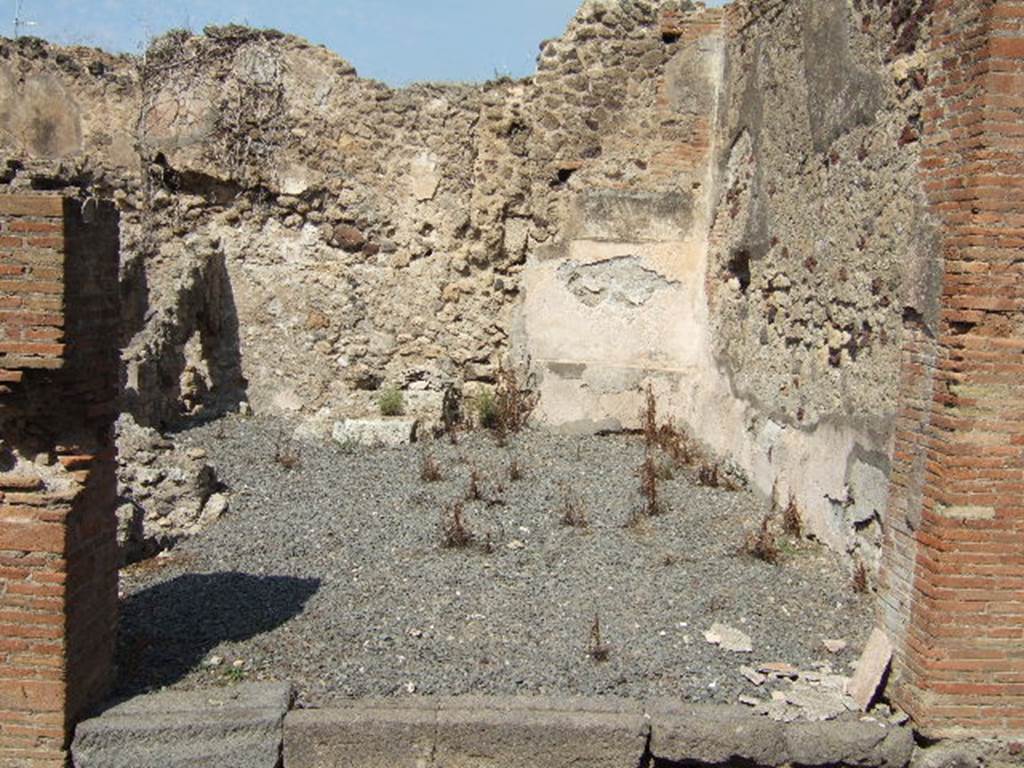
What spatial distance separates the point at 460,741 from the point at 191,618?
1695mm

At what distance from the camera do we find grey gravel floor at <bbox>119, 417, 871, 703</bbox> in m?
4.51

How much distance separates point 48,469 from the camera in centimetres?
405

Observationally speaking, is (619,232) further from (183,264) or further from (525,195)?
(183,264)

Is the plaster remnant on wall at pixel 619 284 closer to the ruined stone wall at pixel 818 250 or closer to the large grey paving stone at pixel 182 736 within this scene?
the ruined stone wall at pixel 818 250

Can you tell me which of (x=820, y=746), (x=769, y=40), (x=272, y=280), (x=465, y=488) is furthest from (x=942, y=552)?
(x=272, y=280)

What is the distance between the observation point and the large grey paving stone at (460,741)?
4.04m

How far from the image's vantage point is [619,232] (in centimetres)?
905

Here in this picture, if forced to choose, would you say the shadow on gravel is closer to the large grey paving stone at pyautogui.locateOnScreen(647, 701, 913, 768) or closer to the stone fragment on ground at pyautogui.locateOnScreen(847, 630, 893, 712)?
the large grey paving stone at pyautogui.locateOnScreen(647, 701, 913, 768)

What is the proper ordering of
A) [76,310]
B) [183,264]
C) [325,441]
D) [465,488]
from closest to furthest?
[76,310], [465,488], [325,441], [183,264]

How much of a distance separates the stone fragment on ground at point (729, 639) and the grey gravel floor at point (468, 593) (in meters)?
0.05

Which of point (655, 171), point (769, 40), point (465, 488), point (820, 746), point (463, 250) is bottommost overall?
point (820, 746)

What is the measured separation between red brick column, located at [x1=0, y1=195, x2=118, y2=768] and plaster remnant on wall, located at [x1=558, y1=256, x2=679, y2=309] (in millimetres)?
5547

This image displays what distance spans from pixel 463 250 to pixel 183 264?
2.60 meters

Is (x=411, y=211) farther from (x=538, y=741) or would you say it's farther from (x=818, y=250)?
(x=538, y=741)
